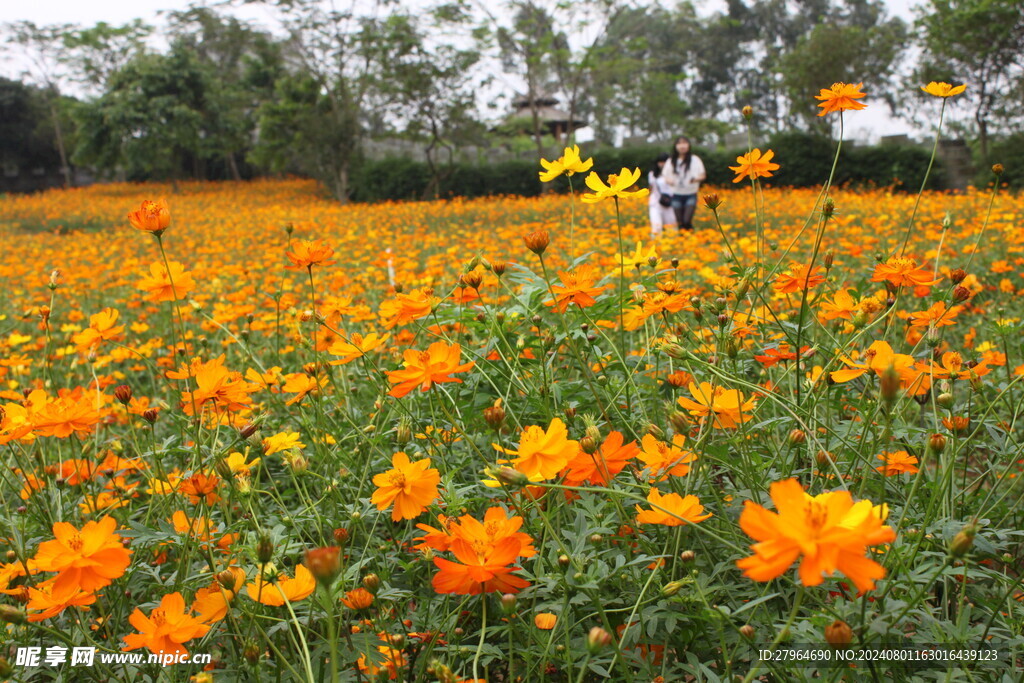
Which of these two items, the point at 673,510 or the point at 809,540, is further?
the point at 673,510

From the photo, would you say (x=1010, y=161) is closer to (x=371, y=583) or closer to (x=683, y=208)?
(x=683, y=208)

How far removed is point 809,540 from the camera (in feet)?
1.50

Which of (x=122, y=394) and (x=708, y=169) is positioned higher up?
(x=708, y=169)

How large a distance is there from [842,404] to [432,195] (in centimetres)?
1489

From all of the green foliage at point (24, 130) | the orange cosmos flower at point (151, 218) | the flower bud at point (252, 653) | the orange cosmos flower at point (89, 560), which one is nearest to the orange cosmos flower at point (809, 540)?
the flower bud at point (252, 653)

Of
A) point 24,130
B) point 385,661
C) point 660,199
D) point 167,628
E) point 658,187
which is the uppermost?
point 24,130

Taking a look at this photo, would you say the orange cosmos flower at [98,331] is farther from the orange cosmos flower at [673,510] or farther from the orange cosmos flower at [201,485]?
the orange cosmos flower at [673,510]

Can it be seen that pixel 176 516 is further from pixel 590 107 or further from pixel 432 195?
pixel 590 107

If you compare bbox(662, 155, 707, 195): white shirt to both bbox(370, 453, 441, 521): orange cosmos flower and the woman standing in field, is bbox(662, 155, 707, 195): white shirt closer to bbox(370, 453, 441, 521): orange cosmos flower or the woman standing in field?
the woman standing in field

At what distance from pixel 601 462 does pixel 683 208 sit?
17.6 ft

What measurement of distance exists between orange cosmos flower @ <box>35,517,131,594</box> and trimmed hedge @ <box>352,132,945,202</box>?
12925 mm

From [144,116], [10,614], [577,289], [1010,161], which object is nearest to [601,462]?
[577,289]

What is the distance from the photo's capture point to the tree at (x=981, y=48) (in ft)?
39.0

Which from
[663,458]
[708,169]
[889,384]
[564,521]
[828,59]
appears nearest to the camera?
[889,384]
